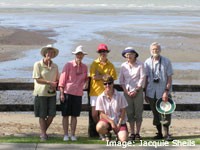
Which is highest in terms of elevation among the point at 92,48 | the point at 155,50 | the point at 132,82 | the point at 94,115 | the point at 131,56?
the point at 92,48

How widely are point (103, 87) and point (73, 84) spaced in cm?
52

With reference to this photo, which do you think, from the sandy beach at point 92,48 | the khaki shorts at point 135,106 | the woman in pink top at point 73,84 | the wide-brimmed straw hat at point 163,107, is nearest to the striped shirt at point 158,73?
the wide-brimmed straw hat at point 163,107

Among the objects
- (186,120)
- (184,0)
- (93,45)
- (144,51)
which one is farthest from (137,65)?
(184,0)

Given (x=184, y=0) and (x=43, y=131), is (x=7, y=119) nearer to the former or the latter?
(x=43, y=131)

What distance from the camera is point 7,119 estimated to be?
38.8ft

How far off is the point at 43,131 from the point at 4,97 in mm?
6070

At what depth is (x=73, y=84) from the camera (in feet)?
26.2

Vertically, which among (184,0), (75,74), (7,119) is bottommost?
(7,119)

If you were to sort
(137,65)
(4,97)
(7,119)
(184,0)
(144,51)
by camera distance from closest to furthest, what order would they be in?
(137,65), (7,119), (4,97), (144,51), (184,0)

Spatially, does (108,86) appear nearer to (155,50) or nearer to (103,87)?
(103,87)

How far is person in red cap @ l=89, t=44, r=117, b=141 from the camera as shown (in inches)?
311

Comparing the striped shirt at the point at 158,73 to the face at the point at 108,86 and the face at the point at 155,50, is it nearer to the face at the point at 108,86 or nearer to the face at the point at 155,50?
the face at the point at 155,50

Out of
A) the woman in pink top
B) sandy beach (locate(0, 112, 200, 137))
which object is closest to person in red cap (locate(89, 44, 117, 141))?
the woman in pink top

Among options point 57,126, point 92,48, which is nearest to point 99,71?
point 57,126
